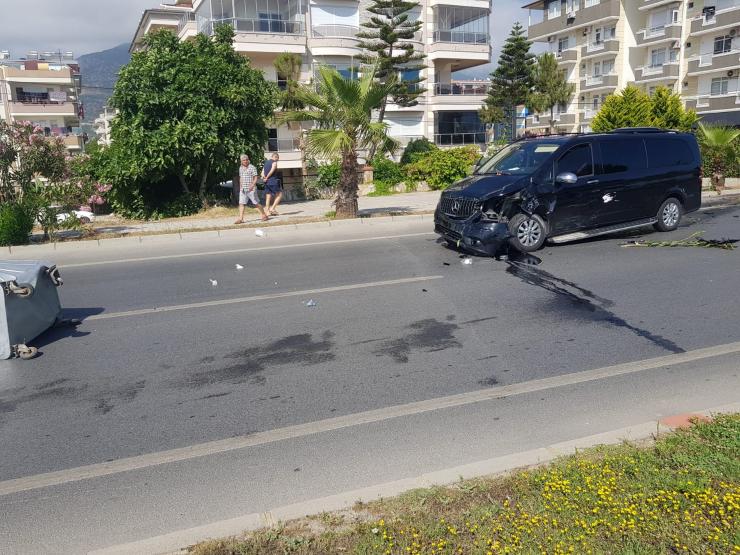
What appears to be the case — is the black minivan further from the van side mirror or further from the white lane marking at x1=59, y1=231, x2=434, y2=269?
the white lane marking at x1=59, y1=231, x2=434, y2=269

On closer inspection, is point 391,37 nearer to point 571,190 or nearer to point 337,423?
point 571,190

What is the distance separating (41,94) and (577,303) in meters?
75.0

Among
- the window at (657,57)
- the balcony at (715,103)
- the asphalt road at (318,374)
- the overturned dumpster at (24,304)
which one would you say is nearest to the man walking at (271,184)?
the asphalt road at (318,374)

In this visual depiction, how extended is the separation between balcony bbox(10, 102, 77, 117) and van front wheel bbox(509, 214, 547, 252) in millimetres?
68124

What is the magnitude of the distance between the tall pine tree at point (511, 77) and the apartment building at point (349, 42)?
1064 millimetres

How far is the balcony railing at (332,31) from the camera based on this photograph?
1511 inches

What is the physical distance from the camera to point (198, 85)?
19.6m

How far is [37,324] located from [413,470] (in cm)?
484

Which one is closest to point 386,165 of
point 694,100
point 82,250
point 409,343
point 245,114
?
point 245,114

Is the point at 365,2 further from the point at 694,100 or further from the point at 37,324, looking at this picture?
the point at 37,324

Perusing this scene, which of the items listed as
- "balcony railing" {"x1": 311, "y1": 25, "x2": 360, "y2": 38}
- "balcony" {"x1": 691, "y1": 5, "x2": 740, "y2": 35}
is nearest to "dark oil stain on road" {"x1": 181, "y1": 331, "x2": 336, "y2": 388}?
"balcony railing" {"x1": 311, "y1": 25, "x2": 360, "y2": 38}

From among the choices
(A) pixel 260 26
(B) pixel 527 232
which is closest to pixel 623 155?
(B) pixel 527 232

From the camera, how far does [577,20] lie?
6150 centimetres

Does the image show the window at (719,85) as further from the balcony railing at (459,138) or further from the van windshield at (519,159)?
the van windshield at (519,159)
